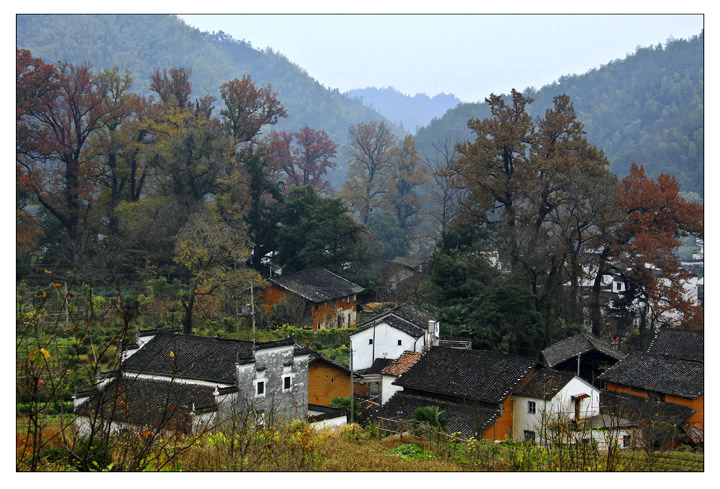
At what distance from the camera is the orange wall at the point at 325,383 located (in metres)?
17.0

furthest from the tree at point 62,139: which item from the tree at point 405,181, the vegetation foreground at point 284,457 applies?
the tree at point 405,181

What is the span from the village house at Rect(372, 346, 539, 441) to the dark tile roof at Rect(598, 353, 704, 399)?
3.29 m

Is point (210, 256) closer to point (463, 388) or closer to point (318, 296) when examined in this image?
point (318, 296)

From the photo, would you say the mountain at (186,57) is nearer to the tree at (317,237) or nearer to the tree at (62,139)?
the tree at (62,139)

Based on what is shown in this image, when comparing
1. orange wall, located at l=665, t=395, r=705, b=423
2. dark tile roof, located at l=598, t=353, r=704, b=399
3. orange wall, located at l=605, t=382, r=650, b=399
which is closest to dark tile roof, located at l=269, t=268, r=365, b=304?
orange wall, located at l=605, t=382, r=650, b=399

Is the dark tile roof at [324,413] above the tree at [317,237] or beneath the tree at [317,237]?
beneath

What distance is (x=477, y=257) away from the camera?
27.4m

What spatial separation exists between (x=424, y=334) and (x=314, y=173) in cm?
2694

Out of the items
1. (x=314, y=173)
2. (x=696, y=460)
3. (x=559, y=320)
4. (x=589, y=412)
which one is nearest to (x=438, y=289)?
(x=559, y=320)

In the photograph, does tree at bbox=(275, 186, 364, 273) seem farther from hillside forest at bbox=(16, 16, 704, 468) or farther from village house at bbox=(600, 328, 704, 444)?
village house at bbox=(600, 328, 704, 444)

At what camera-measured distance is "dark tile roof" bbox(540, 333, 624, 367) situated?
2011 cm

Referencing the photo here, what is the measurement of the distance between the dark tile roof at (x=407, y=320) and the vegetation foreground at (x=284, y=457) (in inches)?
452

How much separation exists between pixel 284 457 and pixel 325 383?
10024 mm

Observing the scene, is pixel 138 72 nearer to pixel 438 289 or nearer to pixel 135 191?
pixel 135 191
